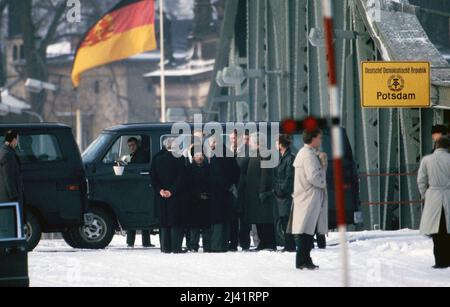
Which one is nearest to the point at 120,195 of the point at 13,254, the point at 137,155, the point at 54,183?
the point at 137,155

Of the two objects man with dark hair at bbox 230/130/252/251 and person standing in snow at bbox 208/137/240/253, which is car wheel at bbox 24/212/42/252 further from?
man with dark hair at bbox 230/130/252/251

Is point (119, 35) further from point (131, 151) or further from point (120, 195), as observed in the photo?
point (120, 195)

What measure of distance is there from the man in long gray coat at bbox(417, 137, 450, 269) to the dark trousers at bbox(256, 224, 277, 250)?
4345 millimetres

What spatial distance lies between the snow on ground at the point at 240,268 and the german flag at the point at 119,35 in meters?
31.9

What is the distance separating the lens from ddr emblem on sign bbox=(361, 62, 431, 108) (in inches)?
942

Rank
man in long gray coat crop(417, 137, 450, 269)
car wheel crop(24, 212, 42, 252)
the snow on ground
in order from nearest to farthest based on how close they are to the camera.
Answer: the snow on ground, man in long gray coat crop(417, 137, 450, 269), car wheel crop(24, 212, 42, 252)

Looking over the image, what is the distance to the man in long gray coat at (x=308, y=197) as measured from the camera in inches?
690

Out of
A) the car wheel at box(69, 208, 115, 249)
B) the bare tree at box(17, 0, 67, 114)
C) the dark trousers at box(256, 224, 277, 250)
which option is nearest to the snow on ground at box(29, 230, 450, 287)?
the dark trousers at box(256, 224, 277, 250)

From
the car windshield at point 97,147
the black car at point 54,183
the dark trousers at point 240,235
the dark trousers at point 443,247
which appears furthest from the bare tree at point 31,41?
the dark trousers at point 443,247

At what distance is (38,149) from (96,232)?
1.48 meters

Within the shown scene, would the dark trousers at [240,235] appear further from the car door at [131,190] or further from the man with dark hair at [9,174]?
the man with dark hair at [9,174]

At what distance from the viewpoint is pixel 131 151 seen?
2398cm

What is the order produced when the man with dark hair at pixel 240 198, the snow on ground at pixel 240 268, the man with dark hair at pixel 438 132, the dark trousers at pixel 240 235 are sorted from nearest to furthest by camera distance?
the snow on ground at pixel 240 268
the man with dark hair at pixel 438 132
the man with dark hair at pixel 240 198
the dark trousers at pixel 240 235
